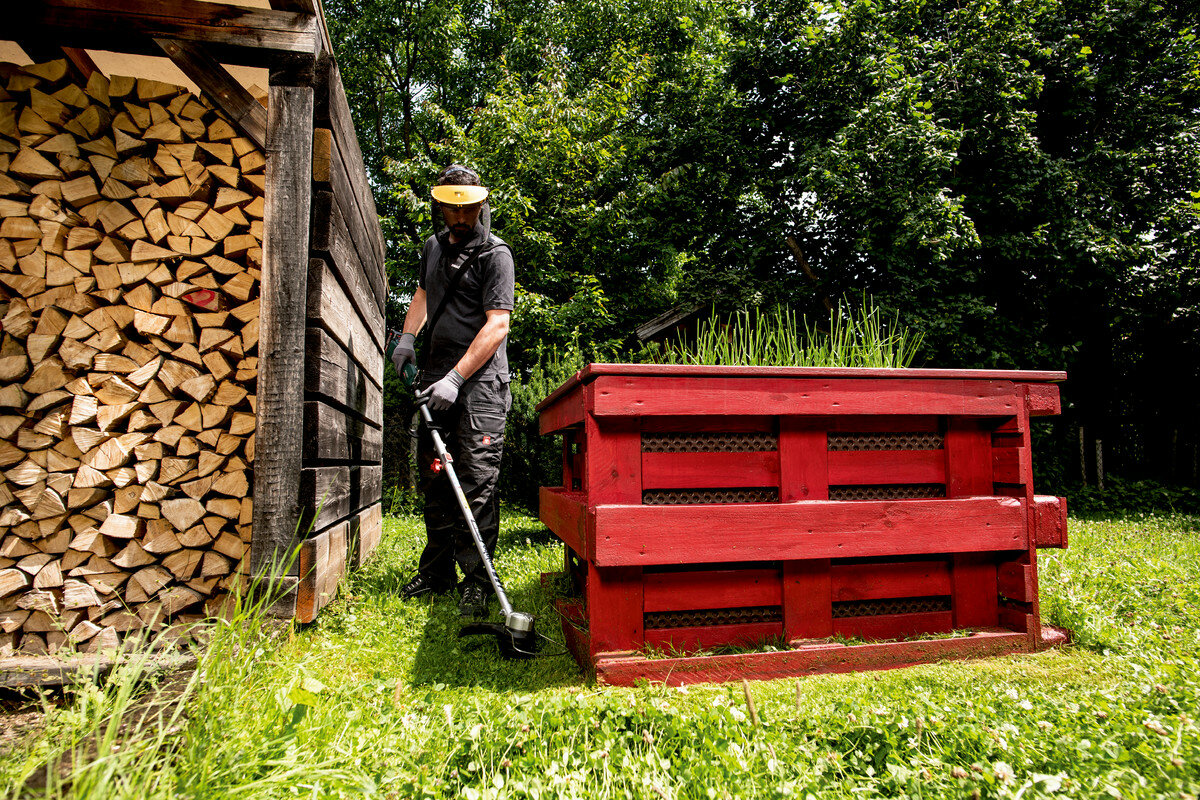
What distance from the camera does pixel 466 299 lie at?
3.33 m

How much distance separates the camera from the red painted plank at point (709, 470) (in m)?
2.48

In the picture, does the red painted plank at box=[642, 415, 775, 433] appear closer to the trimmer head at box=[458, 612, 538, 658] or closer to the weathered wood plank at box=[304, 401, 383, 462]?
the trimmer head at box=[458, 612, 538, 658]

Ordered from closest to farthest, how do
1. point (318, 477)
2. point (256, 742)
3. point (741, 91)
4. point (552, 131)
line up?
point (256, 742), point (318, 477), point (552, 131), point (741, 91)

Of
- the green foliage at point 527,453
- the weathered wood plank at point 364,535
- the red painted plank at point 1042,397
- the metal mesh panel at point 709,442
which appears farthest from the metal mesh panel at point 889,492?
the green foliage at point 527,453

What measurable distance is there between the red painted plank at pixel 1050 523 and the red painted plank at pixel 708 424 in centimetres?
125

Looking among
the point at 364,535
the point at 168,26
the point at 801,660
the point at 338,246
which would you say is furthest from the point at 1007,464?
the point at 168,26

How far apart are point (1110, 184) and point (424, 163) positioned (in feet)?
39.3

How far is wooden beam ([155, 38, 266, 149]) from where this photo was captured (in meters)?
Answer: 2.51

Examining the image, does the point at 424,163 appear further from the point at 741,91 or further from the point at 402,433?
the point at 741,91

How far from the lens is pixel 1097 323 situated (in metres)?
11.7

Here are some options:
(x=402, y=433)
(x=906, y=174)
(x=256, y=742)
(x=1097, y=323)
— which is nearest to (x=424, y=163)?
(x=402, y=433)

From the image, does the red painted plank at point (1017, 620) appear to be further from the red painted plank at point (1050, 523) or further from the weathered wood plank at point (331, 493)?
the weathered wood plank at point (331, 493)

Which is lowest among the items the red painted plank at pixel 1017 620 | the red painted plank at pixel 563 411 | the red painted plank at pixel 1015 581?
the red painted plank at pixel 1017 620

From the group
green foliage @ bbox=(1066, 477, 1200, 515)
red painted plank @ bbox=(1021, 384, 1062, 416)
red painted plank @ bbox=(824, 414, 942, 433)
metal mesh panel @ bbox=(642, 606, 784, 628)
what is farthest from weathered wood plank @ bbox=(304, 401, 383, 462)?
green foliage @ bbox=(1066, 477, 1200, 515)
